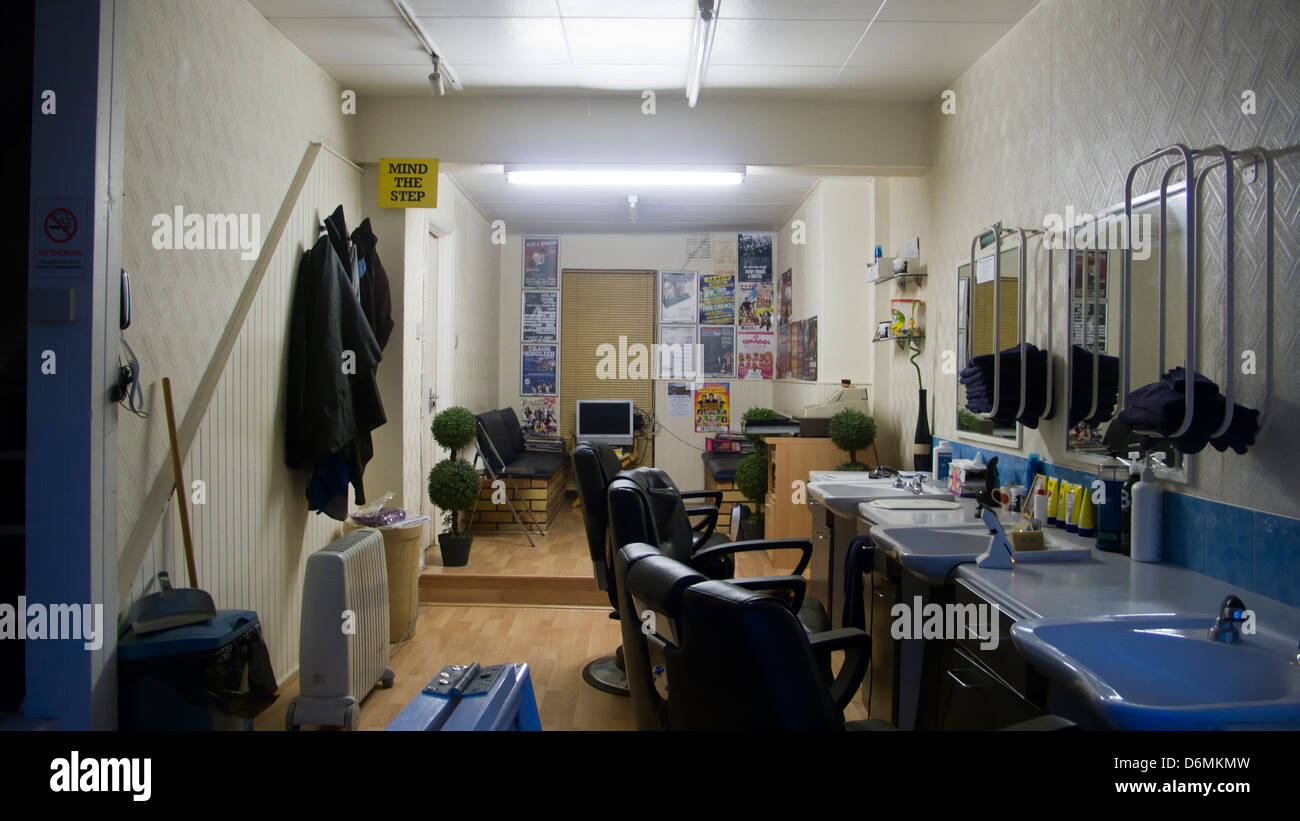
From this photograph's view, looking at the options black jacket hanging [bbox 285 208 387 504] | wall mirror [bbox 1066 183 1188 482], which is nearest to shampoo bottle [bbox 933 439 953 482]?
wall mirror [bbox 1066 183 1188 482]

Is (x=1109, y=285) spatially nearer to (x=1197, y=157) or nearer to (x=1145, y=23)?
(x=1197, y=157)

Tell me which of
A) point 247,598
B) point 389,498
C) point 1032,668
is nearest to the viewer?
point 1032,668

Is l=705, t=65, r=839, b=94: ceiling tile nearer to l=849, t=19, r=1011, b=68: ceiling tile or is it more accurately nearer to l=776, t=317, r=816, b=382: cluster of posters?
l=849, t=19, r=1011, b=68: ceiling tile

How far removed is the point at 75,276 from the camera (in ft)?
6.72

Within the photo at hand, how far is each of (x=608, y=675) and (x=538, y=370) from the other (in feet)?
15.5

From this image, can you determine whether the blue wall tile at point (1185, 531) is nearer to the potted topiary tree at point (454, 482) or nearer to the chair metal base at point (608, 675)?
the chair metal base at point (608, 675)

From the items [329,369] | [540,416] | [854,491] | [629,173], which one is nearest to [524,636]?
[329,369]

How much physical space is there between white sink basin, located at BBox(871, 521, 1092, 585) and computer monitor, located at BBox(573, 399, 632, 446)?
16.2 ft

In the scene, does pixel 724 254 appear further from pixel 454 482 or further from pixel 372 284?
pixel 372 284

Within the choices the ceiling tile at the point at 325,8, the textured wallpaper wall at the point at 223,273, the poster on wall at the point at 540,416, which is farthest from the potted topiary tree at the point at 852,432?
the poster on wall at the point at 540,416

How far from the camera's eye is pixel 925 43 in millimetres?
3391
